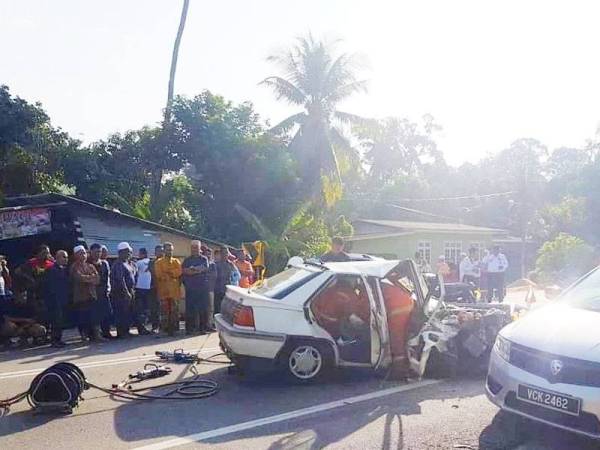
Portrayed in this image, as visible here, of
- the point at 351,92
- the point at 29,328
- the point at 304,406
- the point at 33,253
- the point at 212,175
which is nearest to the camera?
the point at 304,406

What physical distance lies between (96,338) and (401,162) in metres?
51.4

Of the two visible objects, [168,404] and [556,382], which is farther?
[168,404]

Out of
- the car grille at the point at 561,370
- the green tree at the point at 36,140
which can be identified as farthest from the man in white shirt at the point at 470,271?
the green tree at the point at 36,140

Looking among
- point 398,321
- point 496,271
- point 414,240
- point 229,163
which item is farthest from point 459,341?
point 414,240

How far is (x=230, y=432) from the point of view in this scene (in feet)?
19.4

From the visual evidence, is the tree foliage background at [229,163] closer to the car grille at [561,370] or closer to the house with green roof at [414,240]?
the house with green roof at [414,240]

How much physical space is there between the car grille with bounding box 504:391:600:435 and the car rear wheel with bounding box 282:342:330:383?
2.57m

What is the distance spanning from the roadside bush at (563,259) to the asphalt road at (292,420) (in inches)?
806

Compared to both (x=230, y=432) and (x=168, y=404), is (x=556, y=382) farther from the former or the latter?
(x=168, y=404)

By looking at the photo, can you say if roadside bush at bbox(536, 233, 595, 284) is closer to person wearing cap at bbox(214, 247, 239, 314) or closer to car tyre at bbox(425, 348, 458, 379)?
person wearing cap at bbox(214, 247, 239, 314)

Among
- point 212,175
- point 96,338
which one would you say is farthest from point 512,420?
point 212,175

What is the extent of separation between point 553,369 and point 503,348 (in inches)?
25.7

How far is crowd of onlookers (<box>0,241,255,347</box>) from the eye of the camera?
1077 centimetres

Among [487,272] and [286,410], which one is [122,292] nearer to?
[286,410]
